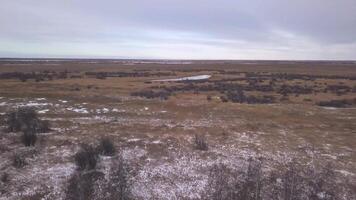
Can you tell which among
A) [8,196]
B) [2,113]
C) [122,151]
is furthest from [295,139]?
[2,113]

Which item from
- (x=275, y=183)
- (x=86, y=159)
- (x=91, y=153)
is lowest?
(x=275, y=183)

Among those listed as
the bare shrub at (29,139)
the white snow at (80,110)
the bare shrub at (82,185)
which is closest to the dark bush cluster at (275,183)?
the bare shrub at (82,185)

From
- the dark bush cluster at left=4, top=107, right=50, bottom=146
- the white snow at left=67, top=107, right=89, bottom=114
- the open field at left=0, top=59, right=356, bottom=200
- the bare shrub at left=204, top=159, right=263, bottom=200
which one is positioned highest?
the dark bush cluster at left=4, top=107, right=50, bottom=146

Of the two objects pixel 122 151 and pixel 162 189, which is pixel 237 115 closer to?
pixel 122 151

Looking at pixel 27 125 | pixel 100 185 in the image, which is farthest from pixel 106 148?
pixel 27 125

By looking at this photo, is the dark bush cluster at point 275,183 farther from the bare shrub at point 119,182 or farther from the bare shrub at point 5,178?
the bare shrub at point 5,178

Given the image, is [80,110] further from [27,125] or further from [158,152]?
[158,152]

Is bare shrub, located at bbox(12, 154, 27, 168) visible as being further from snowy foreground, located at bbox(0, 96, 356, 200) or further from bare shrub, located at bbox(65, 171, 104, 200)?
bare shrub, located at bbox(65, 171, 104, 200)

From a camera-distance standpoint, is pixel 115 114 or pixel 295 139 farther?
pixel 115 114

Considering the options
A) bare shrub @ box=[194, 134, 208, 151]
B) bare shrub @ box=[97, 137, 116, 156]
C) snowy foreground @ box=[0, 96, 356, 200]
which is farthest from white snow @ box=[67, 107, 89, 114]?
bare shrub @ box=[194, 134, 208, 151]

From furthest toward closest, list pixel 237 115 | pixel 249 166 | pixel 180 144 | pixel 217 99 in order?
pixel 217 99 → pixel 237 115 → pixel 180 144 → pixel 249 166

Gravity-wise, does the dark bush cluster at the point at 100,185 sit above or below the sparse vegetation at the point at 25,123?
below
